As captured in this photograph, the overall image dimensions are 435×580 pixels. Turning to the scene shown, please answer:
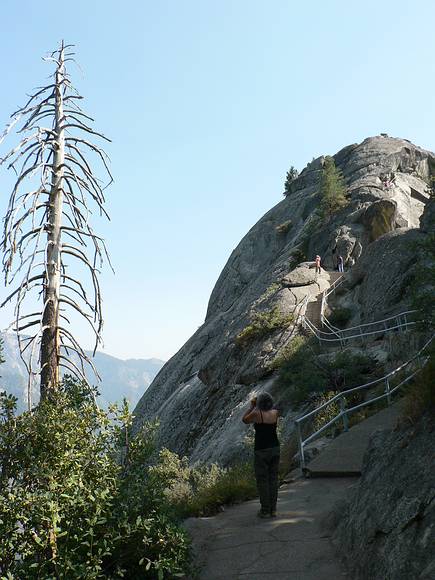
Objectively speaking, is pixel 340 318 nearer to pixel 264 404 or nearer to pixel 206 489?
pixel 206 489

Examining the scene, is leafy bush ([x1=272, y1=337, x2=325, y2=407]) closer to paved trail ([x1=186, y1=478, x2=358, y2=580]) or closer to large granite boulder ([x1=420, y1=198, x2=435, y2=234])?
paved trail ([x1=186, y1=478, x2=358, y2=580])

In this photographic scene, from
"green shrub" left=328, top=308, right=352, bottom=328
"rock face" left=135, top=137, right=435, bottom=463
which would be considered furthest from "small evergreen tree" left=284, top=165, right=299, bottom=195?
"green shrub" left=328, top=308, right=352, bottom=328

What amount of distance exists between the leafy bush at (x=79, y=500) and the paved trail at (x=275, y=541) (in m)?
1.09

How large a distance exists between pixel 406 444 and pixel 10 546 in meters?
4.34

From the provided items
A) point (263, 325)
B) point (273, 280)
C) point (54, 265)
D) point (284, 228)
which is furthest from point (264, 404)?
point (284, 228)

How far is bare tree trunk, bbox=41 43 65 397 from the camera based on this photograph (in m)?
7.73

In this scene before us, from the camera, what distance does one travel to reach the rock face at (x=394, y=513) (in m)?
5.35

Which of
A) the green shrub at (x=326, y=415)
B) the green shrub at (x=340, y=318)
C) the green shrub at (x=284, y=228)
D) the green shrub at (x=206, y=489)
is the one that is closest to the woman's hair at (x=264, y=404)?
the green shrub at (x=206, y=489)

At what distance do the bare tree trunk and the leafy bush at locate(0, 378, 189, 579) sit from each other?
0.76 metres

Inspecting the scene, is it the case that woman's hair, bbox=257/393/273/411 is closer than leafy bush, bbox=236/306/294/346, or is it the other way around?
woman's hair, bbox=257/393/273/411

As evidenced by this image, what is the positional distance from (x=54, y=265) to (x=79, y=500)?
11.5 feet

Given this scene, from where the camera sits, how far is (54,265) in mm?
8125

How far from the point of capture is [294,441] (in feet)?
47.2

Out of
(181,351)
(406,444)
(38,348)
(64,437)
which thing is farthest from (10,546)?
(181,351)
